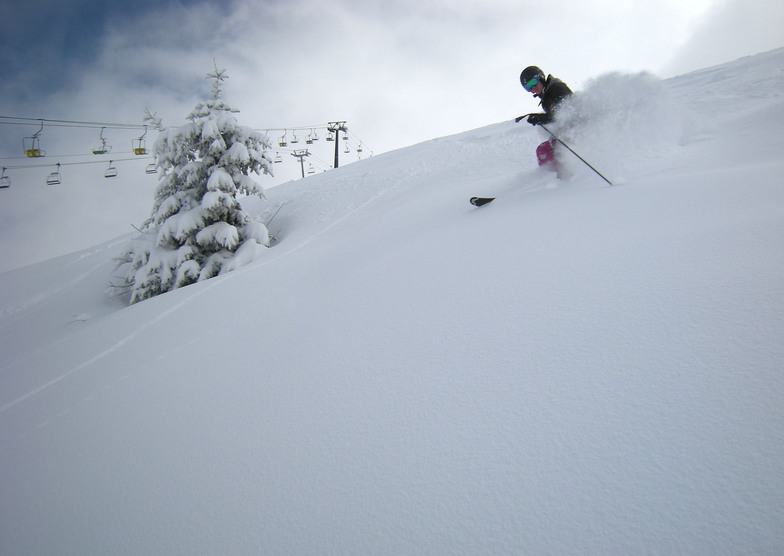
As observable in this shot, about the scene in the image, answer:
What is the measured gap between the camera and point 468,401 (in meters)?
1.54

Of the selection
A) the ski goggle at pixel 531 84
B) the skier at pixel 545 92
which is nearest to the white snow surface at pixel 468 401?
the skier at pixel 545 92

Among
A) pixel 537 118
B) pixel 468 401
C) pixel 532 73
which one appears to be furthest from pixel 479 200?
pixel 468 401

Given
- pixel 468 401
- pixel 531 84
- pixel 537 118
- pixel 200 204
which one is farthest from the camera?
pixel 200 204

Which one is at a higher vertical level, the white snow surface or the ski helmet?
the ski helmet

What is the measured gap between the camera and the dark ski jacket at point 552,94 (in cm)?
488

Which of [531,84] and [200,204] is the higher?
[531,84]

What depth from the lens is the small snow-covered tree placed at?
7.70 m

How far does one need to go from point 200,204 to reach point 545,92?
7928 mm

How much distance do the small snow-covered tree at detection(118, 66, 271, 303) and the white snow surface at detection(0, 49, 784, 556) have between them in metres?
3.75

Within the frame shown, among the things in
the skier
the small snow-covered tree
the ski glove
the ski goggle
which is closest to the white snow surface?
the skier

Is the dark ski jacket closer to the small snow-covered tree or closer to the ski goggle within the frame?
the ski goggle

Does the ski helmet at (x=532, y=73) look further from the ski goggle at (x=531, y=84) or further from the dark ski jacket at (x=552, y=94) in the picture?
the dark ski jacket at (x=552, y=94)

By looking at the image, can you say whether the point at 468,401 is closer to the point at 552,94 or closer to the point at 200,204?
the point at 552,94

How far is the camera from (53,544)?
1536mm
